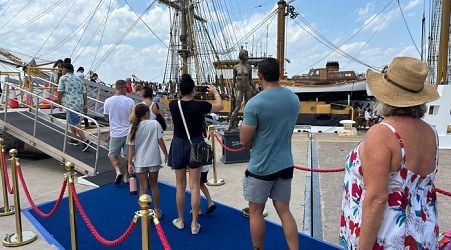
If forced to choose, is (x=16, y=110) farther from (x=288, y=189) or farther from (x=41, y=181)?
(x=288, y=189)

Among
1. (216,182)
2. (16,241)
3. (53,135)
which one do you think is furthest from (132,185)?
(53,135)

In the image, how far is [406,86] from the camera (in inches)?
65.5

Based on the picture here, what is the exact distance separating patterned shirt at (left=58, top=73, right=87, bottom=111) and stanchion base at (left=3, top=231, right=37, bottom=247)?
332 centimetres

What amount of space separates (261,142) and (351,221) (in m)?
1.03

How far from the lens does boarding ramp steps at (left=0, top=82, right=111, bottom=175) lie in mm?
6195

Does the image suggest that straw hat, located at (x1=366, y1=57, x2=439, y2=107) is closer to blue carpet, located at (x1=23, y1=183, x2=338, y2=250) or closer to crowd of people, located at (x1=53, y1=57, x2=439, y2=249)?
crowd of people, located at (x1=53, y1=57, x2=439, y2=249)

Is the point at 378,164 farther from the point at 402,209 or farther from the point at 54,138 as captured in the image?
the point at 54,138

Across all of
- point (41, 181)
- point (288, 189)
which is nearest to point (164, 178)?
point (41, 181)

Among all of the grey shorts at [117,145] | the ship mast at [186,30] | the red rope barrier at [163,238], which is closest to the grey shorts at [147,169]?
the grey shorts at [117,145]

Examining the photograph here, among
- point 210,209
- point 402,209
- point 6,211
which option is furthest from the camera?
point 6,211

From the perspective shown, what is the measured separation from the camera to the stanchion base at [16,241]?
3682 millimetres

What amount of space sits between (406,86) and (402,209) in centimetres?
59

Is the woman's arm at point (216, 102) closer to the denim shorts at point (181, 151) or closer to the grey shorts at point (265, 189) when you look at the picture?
the denim shorts at point (181, 151)

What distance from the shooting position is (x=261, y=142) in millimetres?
2693
